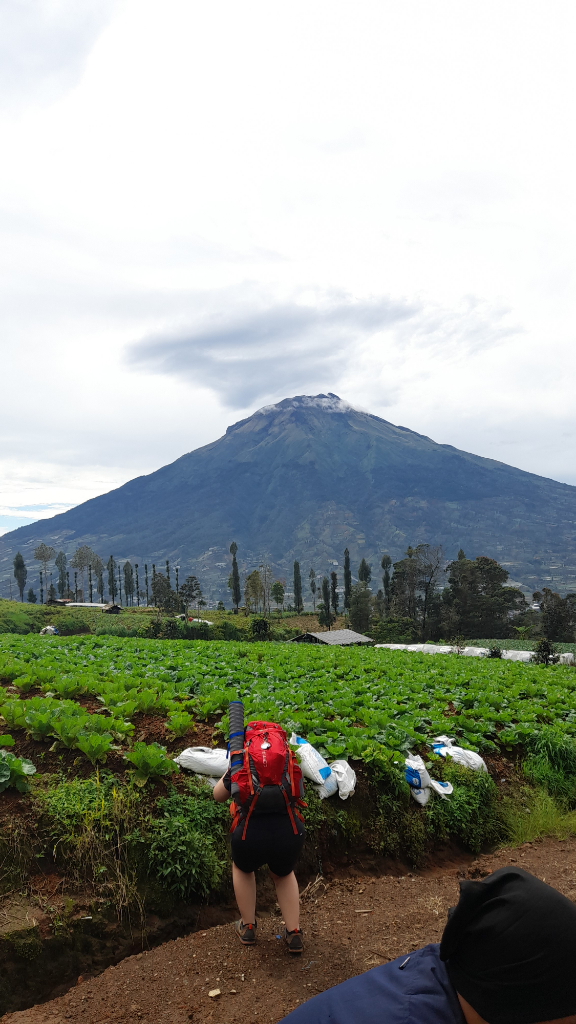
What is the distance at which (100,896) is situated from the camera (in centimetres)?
486

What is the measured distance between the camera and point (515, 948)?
162 cm

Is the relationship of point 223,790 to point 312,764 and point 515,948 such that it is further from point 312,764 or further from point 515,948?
point 515,948

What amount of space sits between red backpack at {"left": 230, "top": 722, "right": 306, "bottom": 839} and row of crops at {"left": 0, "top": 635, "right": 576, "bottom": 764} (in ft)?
8.42

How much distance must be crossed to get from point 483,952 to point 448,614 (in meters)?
69.6

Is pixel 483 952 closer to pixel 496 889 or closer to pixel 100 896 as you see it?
pixel 496 889

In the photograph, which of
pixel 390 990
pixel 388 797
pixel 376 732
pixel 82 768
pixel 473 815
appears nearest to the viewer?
pixel 390 990

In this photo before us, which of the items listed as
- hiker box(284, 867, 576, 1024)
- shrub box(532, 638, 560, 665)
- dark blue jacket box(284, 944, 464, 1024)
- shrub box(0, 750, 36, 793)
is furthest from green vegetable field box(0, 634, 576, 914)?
shrub box(532, 638, 560, 665)

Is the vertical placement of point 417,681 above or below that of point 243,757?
below

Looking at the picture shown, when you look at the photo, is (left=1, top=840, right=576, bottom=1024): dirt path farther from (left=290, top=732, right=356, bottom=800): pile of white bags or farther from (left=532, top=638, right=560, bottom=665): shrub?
(left=532, top=638, right=560, bottom=665): shrub

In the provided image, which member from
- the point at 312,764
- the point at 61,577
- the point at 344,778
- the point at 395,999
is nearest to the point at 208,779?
the point at 312,764

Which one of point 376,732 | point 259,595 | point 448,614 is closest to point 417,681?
point 376,732

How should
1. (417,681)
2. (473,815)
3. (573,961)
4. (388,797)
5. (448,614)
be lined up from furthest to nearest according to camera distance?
(448,614)
(417,681)
(473,815)
(388,797)
(573,961)

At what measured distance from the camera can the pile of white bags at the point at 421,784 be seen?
716 centimetres

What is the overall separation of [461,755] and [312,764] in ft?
9.50
